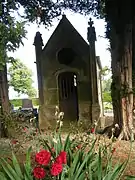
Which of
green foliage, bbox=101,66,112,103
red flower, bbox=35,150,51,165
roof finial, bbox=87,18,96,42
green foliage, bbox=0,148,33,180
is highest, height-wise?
roof finial, bbox=87,18,96,42

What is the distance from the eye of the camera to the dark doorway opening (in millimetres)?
14298

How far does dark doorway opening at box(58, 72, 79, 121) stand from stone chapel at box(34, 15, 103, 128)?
568 millimetres

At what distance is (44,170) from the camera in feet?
7.97

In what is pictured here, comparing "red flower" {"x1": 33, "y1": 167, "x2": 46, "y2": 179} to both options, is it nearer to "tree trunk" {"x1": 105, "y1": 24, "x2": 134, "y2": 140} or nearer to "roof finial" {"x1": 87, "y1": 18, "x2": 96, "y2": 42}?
"tree trunk" {"x1": 105, "y1": 24, "x2": 134, "y2": 140}

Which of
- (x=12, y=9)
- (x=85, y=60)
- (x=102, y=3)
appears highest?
(x=102, y=3)

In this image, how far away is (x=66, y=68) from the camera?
43.7 ft

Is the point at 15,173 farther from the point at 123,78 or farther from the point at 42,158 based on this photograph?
the point at 123,78

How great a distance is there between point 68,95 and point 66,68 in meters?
1.84

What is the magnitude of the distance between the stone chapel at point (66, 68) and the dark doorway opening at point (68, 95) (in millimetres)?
568

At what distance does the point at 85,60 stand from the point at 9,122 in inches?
229

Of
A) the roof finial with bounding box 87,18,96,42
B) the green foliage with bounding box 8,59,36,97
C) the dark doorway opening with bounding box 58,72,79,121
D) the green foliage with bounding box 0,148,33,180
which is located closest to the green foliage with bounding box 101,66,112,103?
the roof finial with bounding box 87,18,96,42

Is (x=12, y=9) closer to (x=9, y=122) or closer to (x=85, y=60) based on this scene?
(x=9, y=122)

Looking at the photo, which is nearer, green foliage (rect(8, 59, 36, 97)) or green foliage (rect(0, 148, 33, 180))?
green foliage (rect(0, 148, 33, 180))

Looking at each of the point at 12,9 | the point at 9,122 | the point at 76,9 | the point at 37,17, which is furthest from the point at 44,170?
the point at 76,9
